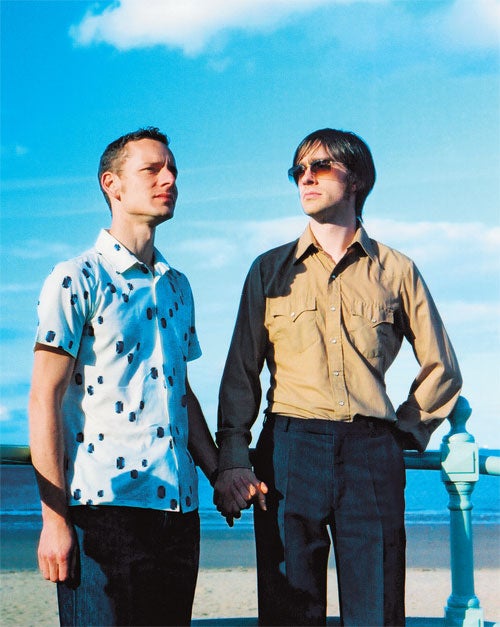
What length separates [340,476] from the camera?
2.74 metres

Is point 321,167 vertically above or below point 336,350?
above

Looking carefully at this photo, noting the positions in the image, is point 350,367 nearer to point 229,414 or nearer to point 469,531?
point 229,414

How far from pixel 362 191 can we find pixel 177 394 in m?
1.09

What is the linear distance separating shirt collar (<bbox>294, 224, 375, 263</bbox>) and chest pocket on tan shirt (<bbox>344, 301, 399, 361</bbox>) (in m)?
0.21

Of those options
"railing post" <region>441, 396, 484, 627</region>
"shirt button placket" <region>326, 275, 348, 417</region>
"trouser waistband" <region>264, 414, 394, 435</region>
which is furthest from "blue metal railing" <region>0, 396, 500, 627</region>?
"shirt button placket" <region>326, 275, 348, 417</region>

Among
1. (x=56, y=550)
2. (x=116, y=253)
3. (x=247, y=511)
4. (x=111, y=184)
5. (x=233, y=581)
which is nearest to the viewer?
(x=56, y=550)

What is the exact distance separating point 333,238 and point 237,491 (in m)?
0.93

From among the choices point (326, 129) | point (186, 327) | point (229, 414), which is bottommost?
point (229, 414)

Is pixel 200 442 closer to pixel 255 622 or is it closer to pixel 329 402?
pixel 329 402

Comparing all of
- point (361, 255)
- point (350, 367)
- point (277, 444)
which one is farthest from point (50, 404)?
point (361, 255)

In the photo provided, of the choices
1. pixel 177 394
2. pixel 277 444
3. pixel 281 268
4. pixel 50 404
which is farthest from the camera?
pixel 281 268

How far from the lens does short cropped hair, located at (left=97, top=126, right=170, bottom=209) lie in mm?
2836

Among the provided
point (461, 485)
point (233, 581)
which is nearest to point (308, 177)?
point (461, 485)

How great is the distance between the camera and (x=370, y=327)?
2.90 m
